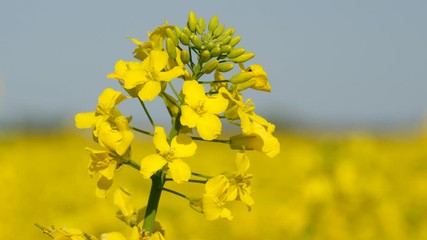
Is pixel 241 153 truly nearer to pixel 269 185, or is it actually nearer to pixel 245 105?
pixel 245 105

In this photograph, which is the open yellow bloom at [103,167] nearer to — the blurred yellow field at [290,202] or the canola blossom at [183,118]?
the canola blossom at [183,118]

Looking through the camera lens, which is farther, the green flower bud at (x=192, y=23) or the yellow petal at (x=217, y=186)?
the green flower bud at (x=192, y=23)

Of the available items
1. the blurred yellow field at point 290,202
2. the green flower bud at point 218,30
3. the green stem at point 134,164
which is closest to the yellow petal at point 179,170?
the green stem at point 134,164

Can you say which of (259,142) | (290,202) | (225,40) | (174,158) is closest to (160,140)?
(174,158)

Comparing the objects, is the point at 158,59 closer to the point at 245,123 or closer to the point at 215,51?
the point at 215,51

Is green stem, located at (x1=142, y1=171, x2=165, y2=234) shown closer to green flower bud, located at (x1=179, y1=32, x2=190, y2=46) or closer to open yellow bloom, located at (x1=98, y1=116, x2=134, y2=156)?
open yellow bloom, located at (x1=98, y1=116, x2=134, y2=156)

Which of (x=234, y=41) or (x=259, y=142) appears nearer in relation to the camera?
(x=259, y=142)

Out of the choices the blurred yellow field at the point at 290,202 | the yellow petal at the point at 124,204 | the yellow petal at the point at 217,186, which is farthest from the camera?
the blurred yellow field at the point at 290,202
